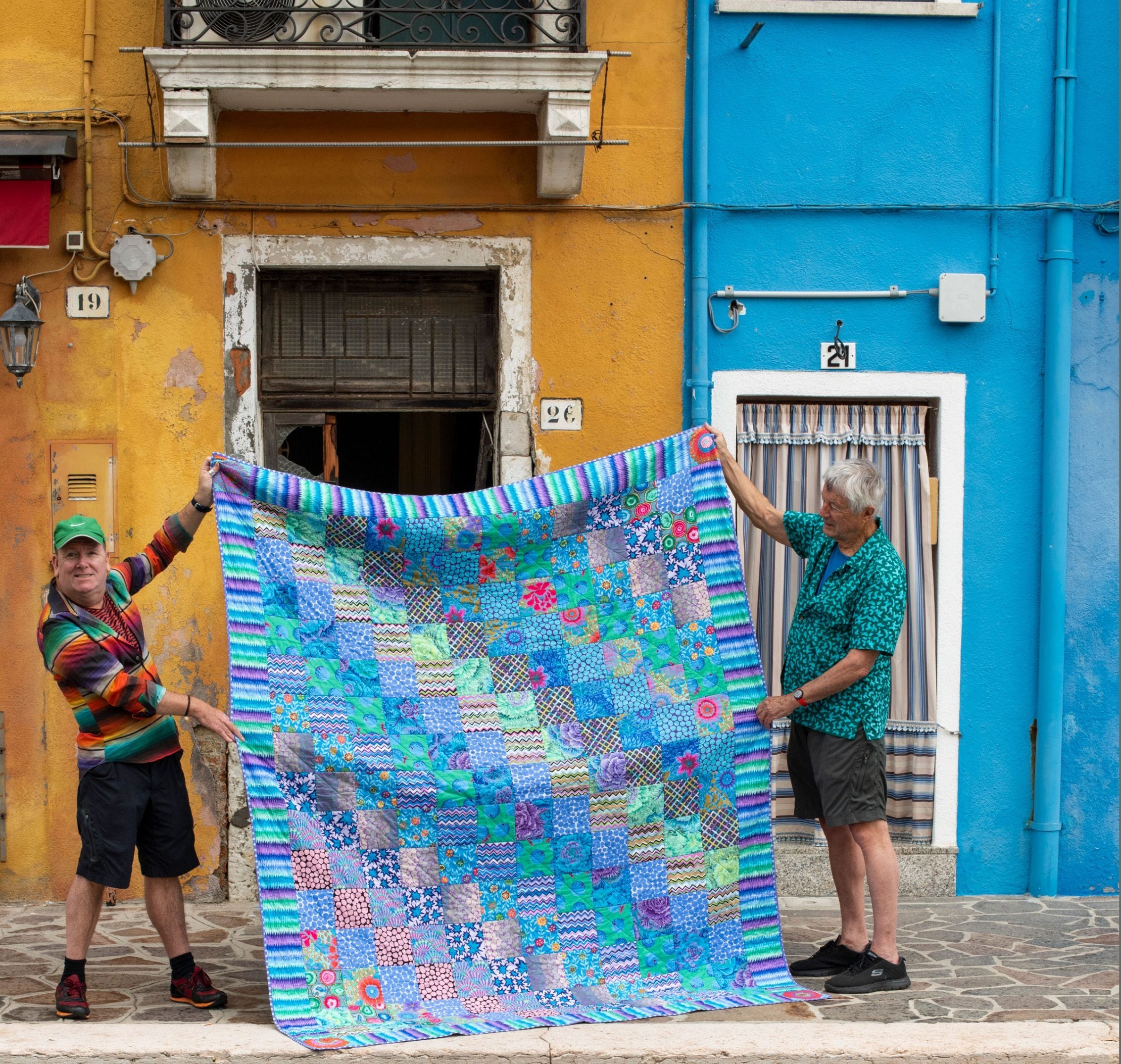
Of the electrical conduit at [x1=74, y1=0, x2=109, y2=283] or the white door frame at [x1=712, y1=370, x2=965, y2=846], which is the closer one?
the electrical conduit at [x1=74, y1=0, x2=109, y2=283]

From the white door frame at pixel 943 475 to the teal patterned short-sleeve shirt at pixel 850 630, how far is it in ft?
5.27

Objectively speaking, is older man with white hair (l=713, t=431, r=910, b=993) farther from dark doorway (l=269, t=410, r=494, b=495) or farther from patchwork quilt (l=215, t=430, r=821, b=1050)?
dark doorway (l=269, t=410, r=494, b=495)

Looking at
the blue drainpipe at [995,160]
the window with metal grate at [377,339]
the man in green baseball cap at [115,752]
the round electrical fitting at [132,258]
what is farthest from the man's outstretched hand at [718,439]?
the round electrical fitting at [132,258]

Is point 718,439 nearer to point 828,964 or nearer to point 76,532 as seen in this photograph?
point 828,964

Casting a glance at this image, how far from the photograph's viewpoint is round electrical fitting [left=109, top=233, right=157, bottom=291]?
670cm

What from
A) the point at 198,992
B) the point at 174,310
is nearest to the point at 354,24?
the point at 174,310

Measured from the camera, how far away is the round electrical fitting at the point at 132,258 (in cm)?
670

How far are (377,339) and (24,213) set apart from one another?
175 centimetres

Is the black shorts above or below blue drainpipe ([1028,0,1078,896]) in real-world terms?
below

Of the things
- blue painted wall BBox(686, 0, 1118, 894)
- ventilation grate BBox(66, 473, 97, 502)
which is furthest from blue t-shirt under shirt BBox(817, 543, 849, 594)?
ventilation grate BBox(66, 473, 97, 502)

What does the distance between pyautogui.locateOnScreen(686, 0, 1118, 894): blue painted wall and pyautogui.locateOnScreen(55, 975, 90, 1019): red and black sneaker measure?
4002 mm

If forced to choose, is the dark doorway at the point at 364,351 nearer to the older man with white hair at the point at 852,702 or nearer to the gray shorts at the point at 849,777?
the older man with white hair at the point at 852,702

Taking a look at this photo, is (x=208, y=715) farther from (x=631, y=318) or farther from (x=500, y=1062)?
(x=631, y=318)

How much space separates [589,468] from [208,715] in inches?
67.7
